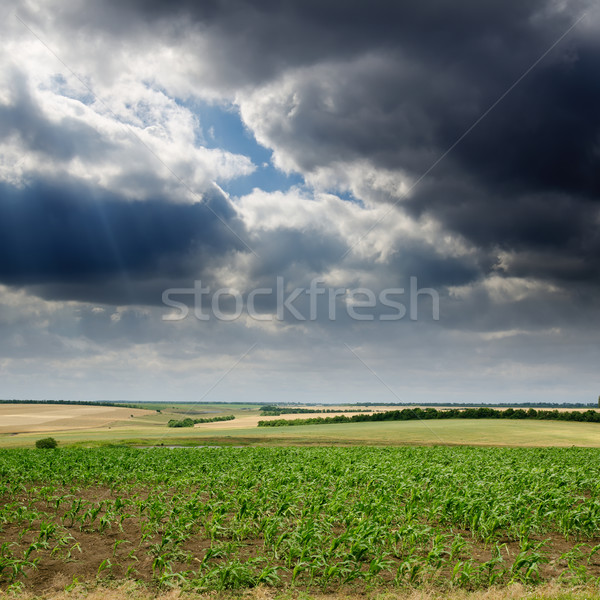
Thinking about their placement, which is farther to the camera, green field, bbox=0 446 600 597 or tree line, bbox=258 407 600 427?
tree line, bbox=258 407 600 427

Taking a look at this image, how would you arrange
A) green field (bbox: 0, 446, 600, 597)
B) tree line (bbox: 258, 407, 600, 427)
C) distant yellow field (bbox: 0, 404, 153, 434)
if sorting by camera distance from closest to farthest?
green field (bbox: 0, 446, 600, 597) → tree line (bbox: 258, 407, 600, 427) → distant yellow field (bbox: 0, 404, 153, 434)

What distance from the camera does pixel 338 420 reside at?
114 meters

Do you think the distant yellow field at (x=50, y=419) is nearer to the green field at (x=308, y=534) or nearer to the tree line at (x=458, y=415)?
the tree line at (x=458, y=415)

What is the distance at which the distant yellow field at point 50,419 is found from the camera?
103 meters

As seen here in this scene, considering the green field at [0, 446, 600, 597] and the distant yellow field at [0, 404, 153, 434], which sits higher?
the green field at [0, 446, 600, 597]

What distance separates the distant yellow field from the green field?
98056 mm

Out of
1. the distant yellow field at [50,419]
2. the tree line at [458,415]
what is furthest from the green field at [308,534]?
the distant yellow field at [50,419]

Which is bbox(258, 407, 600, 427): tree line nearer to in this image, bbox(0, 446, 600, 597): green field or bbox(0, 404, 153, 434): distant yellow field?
bbox(0, 404, 153, 434): distant yellow field

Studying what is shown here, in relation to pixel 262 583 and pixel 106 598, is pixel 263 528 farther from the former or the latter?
pixel 106 598

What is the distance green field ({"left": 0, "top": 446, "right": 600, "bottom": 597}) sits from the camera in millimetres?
10391

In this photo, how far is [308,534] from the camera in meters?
11.5

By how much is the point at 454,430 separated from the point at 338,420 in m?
42.0

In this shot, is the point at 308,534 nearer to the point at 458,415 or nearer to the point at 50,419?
the point at 458,415

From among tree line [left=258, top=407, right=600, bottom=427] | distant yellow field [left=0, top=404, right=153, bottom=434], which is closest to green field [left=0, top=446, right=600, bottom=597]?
tree line [left=258, top=407, right=600, bottom=427]
